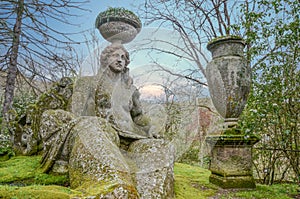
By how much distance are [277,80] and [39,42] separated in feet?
15.1

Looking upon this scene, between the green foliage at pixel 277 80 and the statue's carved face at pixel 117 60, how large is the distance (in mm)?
1820

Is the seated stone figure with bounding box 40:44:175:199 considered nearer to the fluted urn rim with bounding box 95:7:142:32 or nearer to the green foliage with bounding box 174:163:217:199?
the fluted urn rim with bounding box 95:7:142:32

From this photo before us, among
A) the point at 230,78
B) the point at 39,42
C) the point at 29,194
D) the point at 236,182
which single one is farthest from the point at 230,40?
the point at 39,42

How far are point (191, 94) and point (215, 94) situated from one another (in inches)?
119

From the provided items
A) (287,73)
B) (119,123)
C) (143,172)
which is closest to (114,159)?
(143,172)

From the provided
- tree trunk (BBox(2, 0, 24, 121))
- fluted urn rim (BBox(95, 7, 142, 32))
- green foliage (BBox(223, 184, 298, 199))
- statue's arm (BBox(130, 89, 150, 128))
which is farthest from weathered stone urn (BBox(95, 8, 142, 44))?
tree trunk (BBox(2, 0, 24, 121))

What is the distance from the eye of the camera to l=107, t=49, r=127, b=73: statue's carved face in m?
2.41

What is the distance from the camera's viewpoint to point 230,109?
10.5 feet

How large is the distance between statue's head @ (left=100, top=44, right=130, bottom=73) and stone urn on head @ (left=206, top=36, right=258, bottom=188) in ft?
5.01

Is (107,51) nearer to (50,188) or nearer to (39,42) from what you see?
(50,188)

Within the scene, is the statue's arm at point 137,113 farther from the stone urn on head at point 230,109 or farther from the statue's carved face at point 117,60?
the stone urn on head at point 230,109

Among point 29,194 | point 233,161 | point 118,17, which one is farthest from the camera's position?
point 233,161

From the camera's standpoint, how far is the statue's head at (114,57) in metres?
2.40

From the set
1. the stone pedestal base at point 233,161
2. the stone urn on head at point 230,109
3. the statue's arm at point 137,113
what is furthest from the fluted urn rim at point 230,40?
the statue's arm at point 137,113
